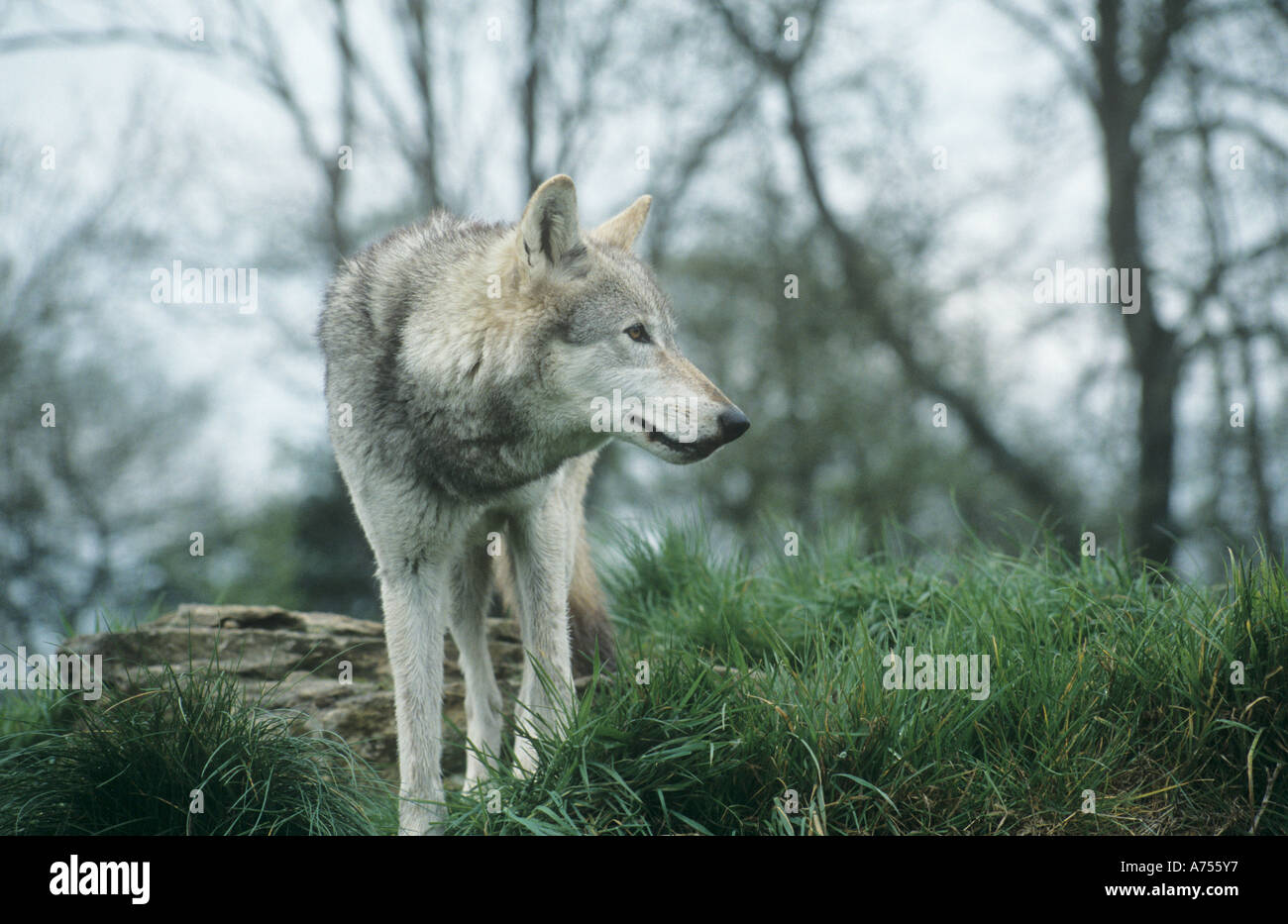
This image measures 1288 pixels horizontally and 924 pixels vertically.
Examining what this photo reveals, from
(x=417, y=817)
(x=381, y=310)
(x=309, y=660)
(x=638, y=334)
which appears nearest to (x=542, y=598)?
(x=417, y=817)

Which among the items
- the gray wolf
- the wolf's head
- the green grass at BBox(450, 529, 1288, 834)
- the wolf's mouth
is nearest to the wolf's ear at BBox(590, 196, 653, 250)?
the gray wolf

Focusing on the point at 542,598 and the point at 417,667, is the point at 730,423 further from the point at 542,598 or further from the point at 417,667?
the point at 417,667

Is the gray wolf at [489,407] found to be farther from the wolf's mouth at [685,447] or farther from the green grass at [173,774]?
the green grass at [173,774]

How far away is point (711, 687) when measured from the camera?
417 cm

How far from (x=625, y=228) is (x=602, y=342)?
106cm

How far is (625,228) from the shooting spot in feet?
16.9

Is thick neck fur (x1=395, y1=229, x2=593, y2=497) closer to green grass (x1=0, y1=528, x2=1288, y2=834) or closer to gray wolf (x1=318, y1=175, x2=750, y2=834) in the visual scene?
gray wolf (x1=318, y1=175, x2=750, y2=834)

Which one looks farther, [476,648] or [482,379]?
[476,648]

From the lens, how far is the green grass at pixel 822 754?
3.86 meters

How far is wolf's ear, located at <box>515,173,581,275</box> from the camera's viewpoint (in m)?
4.28

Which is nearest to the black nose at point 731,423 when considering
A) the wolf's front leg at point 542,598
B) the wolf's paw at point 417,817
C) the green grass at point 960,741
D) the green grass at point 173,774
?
the green grass at point 960,741

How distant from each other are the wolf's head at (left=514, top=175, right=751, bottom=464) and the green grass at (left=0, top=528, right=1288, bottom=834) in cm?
100
